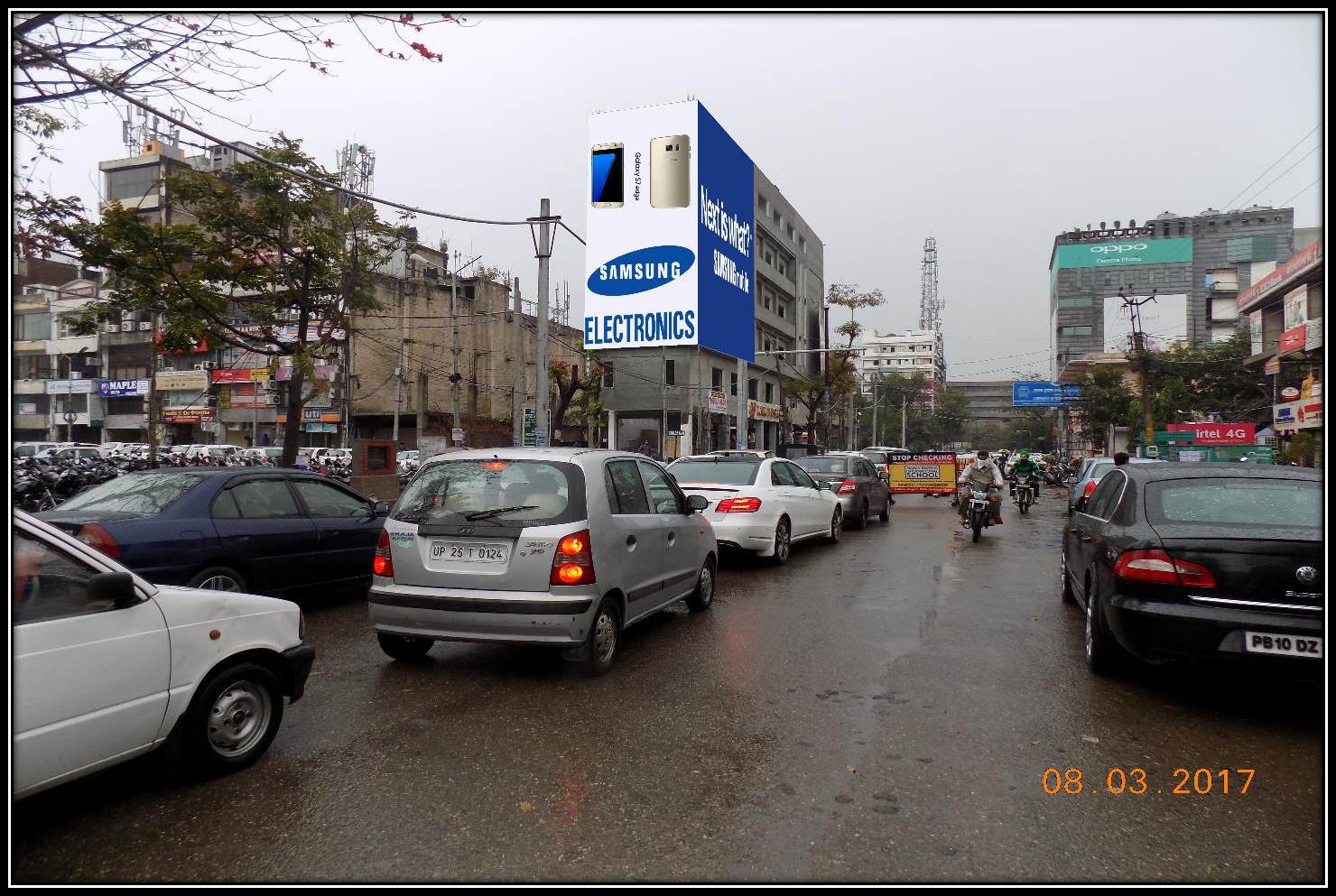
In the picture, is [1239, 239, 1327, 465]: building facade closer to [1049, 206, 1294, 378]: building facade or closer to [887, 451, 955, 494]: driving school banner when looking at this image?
[887, 451, 955, 494]: driving school banner

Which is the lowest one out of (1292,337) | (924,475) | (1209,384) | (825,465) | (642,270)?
(924,475)

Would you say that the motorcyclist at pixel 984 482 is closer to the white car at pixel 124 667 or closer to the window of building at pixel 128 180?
the white car at pixel 124 667

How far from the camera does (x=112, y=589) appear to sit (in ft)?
10.6

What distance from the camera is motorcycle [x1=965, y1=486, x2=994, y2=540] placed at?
14172 mm

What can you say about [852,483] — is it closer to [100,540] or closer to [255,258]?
[255,258]

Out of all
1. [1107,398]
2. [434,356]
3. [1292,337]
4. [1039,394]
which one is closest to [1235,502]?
[1292,337]

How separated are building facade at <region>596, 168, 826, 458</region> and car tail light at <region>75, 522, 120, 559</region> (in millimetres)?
A: 18357

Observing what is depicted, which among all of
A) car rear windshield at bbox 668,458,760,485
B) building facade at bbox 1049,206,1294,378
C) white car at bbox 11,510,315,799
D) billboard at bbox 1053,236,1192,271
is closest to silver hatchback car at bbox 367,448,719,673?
white car at bbox 11,510,315,799

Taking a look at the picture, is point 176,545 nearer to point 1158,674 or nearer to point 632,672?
point 632,672

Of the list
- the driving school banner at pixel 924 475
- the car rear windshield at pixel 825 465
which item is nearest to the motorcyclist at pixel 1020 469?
the driving school banner at pixel 924 475

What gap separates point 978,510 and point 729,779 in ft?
38.1

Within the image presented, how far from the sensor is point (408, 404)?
5019cm
